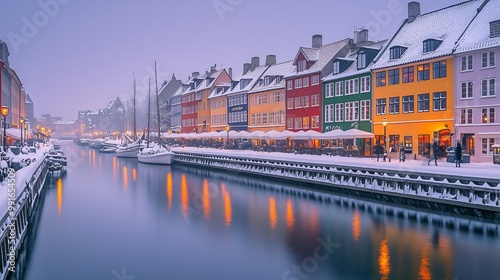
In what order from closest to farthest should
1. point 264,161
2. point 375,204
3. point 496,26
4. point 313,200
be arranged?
point 375,204 < point 313,200 < point 496,26 < point 264,161

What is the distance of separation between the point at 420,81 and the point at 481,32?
20.7ft

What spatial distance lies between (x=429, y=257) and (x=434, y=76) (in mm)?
27286

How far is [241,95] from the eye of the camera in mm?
74562

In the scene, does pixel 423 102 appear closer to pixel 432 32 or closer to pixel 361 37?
pixel 432 32

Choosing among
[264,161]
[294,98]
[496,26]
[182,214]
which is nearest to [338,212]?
[182,214]

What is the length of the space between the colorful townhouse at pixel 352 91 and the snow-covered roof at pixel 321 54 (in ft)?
3.93

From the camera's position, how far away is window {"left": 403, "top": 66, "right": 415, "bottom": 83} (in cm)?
4297

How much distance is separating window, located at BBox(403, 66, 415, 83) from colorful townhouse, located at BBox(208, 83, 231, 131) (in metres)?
40.3

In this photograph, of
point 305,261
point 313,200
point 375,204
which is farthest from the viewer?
point 313,200

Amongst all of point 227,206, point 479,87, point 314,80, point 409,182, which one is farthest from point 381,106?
point 227,206

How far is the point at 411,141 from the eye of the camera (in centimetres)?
4309

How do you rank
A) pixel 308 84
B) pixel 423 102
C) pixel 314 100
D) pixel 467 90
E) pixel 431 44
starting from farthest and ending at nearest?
pixel 308 84 → pixel 314 100 → pixel 423 102 → pixel 431 44 → pixel 467 90

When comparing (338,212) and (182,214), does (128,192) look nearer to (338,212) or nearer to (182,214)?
(182,214)

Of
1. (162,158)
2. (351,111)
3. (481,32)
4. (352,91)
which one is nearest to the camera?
(481,32)
